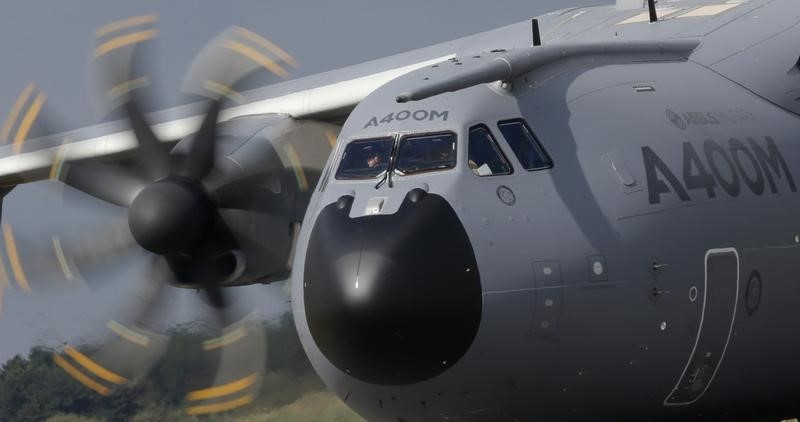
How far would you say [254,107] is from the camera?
51.3 feet

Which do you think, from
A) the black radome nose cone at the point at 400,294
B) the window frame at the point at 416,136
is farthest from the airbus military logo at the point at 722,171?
the black radome nose cone at the point at 400,294

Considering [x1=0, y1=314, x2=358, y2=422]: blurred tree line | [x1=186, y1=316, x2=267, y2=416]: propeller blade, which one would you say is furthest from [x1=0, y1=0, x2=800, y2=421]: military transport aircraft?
[x1=0, y1=314, x2=358, y2=422]: blurred tree line

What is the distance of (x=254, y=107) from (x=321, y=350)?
21.1 feet

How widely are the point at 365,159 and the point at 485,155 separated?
778mm

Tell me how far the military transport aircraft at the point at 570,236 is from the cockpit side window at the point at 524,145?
0.05ft

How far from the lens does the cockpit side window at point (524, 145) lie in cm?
983

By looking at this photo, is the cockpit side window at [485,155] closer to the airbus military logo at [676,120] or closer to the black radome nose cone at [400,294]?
the black radome nose cone at [400,294]

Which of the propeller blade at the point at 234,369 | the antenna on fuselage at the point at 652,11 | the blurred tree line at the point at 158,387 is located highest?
the antenna on fuselage at the point at 652,11

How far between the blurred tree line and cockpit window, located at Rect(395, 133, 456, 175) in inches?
258

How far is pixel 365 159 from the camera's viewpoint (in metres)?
10.0

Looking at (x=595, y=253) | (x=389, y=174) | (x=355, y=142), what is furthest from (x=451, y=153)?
(x=595, y=253)

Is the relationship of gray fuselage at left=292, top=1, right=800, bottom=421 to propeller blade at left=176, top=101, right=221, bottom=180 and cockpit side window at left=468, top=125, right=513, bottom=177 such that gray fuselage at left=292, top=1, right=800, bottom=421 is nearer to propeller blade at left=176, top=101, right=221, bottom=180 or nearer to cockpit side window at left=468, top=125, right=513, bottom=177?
cockpit side window at left=468, top=125, right=513, bottom=177

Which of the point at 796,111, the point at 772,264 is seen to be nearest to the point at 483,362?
the point at 772,264

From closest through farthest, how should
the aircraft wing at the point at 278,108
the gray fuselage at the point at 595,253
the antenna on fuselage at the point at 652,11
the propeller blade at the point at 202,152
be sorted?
the gray fuselage at the point at 595,253, the antenna on fuselage at the point at 652,11, the propeller blade at the point at 202,152, the aircraft wing at the point at 278,108
